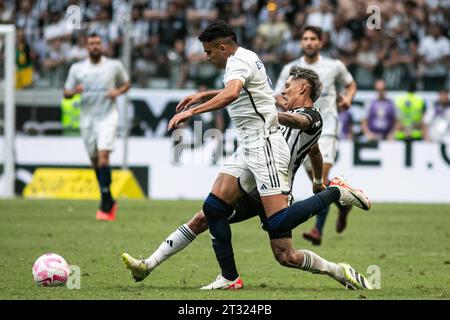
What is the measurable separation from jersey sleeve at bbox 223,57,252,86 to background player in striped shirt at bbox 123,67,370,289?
1.65 feet

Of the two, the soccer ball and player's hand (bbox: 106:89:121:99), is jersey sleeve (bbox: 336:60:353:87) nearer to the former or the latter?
player's hand (bbox: 106:89:121:99)

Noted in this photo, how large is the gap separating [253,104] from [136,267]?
173 cm

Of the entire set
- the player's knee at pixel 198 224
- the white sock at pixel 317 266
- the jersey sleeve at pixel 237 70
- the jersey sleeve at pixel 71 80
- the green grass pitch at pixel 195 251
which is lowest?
the green grass pitch at pixel 195 251

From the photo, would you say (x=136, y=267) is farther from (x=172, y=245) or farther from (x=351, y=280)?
(x=351, y=280)

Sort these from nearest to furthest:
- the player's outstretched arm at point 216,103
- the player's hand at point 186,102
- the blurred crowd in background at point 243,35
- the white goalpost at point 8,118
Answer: the player's outstretched arm at point 216,103
the player's hand at point 186,102
the white goalpost at point 8,118
the blurred crowd in background at point 243,35

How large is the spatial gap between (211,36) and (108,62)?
25.9 feet

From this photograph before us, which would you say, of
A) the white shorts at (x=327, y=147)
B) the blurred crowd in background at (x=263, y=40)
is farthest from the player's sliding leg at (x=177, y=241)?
the blurred crowd in background at (x=263, y=40)

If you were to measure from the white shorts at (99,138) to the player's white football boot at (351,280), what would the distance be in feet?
24.8

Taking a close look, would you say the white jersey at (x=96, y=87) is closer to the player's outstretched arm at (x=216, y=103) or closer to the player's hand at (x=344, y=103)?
the player's hand at (x=344, y=103)

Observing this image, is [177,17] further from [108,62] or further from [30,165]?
[108,62]

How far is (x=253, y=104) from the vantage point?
885 cm

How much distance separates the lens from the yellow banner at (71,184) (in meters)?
21.0

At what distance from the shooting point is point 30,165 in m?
21.6

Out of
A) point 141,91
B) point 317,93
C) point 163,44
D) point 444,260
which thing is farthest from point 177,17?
point 317,93
